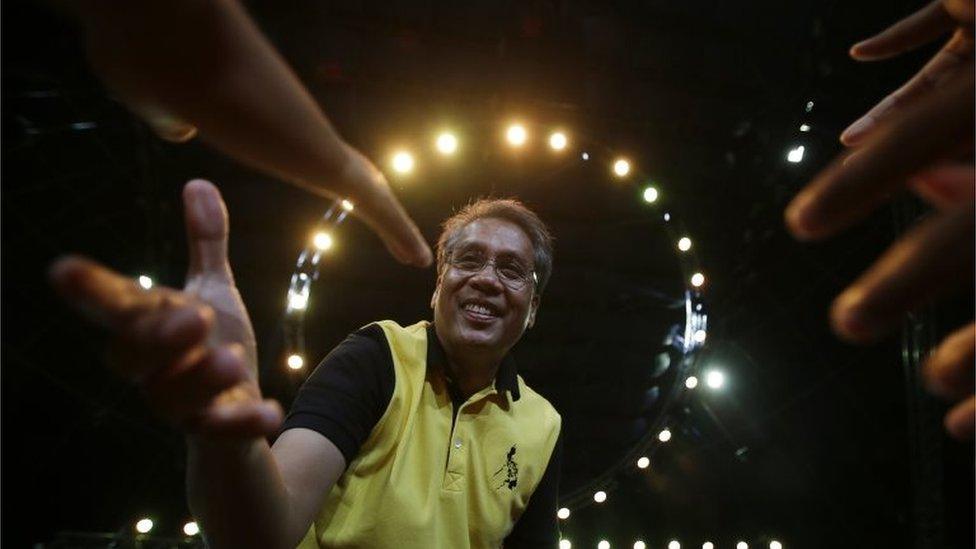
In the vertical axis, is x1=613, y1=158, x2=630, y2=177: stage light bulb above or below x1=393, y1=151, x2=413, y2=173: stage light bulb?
below

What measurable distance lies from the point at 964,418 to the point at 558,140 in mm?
2458

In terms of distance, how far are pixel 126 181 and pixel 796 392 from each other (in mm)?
3093

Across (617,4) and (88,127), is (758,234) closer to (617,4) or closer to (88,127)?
(617,4)

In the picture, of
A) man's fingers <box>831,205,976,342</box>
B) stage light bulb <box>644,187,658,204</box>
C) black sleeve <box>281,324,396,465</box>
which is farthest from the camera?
stage light bulb <box>644,187,658,204</box>

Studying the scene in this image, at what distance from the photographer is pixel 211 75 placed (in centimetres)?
34

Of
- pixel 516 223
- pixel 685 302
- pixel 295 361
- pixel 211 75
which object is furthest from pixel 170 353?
pixel 685 302

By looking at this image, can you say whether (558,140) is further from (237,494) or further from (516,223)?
(237,494)

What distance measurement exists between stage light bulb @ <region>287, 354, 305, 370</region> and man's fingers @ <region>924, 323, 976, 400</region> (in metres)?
2.59

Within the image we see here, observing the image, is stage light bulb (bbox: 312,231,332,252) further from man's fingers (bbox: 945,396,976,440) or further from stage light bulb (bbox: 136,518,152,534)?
man's fingers (bbox: 945,396,976,440)

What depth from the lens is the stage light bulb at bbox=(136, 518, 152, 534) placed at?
7.89 feet

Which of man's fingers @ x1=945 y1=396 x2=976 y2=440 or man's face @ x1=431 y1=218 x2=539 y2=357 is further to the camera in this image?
man's face @ x1=431 y1=218 x2=539 y2=357

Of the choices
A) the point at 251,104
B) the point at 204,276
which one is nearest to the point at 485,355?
the point at 204,276

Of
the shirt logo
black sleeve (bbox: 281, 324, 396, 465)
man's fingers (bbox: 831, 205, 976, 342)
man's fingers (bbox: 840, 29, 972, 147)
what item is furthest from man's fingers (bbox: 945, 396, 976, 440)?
the shirt logo

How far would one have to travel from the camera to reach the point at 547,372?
3084mm
